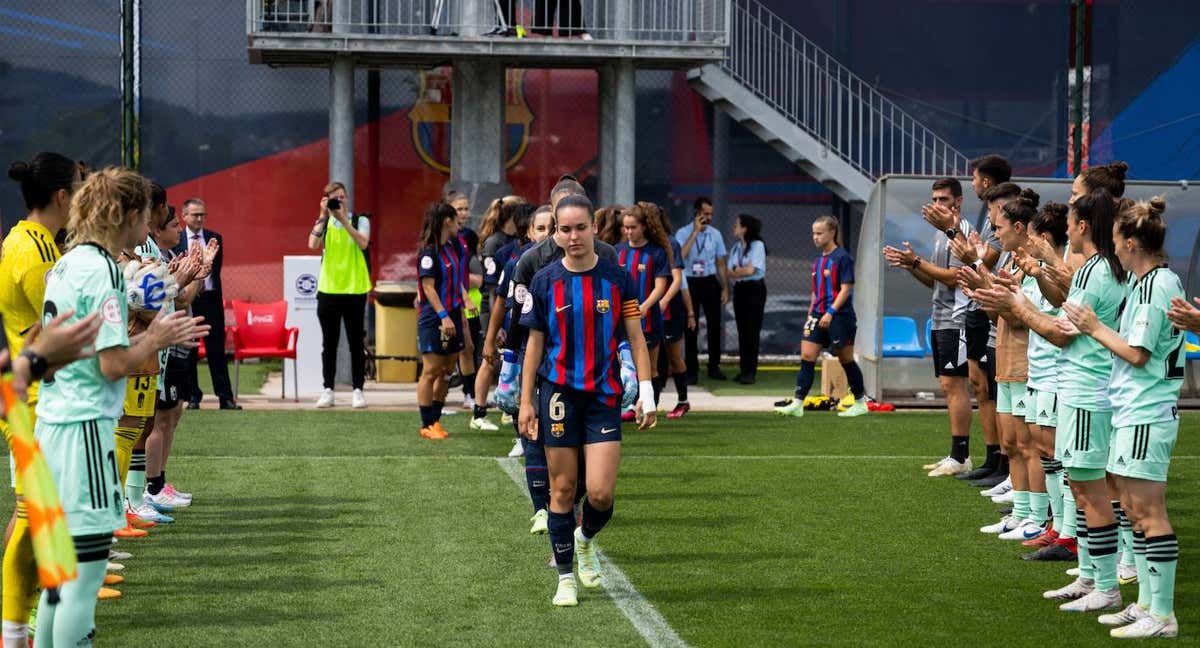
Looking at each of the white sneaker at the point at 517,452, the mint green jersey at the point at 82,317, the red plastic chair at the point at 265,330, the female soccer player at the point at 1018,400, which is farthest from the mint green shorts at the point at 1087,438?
the red plastic chair at the point at 265,330

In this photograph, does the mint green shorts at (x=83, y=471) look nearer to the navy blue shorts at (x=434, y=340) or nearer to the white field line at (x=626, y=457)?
the white field line at (x=626, y=457)

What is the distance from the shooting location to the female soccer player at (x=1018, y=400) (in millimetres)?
8758

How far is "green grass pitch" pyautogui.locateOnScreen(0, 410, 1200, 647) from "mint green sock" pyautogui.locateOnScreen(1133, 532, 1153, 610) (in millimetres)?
228

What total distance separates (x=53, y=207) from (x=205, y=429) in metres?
7.67

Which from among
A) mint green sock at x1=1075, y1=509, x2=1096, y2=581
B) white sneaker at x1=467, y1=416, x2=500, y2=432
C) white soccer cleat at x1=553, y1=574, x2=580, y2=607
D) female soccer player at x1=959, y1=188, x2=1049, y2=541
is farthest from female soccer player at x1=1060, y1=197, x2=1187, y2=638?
white sneaker at x1=467, y1=416, x2=500, y2=432

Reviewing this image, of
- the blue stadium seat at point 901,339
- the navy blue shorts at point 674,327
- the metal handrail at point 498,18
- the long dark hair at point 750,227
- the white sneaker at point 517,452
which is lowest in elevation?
the white sneaker at point 517,452

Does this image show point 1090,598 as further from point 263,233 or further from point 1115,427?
point 263,233

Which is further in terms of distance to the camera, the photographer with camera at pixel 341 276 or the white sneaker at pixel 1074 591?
the photographer with camera at pixel 341 276

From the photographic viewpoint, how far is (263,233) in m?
20.7

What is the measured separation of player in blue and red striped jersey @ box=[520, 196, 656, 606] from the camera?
7387 mm

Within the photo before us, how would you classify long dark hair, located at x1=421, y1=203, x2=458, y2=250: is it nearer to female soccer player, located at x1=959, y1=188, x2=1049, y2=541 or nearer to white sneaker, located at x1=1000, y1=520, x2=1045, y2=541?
female soccer player, located at x1=959, y1=188, x2=1049, y2=541

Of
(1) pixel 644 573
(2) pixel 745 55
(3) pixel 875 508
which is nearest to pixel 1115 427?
(1) pixel 644 573

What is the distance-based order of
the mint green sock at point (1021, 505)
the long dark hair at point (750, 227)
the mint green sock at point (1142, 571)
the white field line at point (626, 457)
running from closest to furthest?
1. the mint green sock at point (1142, 571)
2. the mint green sock at point (1021, 505)
3. the white field line at point (626, 457)
4. the long dark hair at point (750, 227)

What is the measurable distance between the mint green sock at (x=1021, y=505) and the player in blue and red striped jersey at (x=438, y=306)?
209 inches
